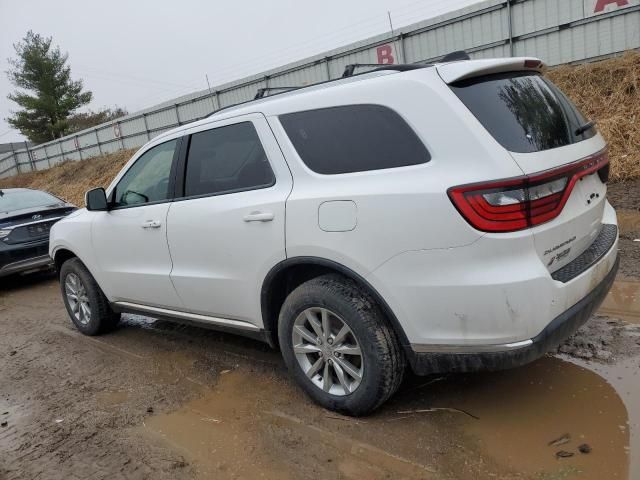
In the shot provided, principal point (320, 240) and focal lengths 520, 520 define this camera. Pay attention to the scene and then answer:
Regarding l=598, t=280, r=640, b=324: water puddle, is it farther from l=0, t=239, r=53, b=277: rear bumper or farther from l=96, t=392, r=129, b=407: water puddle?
l=0, t=239, r=53, b=277: rear bumper

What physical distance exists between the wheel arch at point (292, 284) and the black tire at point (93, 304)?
7.56 feet

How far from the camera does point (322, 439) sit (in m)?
2.87

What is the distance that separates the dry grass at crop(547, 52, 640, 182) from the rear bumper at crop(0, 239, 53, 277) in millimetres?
8589

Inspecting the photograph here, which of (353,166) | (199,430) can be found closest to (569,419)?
(353,166)

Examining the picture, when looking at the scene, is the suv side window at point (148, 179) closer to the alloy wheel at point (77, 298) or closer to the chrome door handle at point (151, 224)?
the chrome door handle at point (151, 224)

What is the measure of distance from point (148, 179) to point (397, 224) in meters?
2.42

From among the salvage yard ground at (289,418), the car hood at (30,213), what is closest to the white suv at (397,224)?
the salvage yard ground at (289,418)

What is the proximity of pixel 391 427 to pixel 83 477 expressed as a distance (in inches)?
66.6

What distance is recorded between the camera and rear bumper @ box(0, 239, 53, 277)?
762cm

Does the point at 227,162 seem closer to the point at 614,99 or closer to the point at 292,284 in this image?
the point at 292,284

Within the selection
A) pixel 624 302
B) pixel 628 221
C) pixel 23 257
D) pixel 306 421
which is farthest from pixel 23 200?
pixel 628 221

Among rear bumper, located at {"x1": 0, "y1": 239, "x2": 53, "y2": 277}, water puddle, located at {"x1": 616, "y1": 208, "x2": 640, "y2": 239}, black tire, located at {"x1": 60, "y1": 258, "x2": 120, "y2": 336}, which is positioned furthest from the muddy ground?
rear bumper, located at {"x1": 0, "y1": 239, "x2": 53, "y2": 277}

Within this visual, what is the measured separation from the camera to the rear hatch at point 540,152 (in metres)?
2.38

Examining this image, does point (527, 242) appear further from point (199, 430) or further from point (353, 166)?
point (199, 430)
